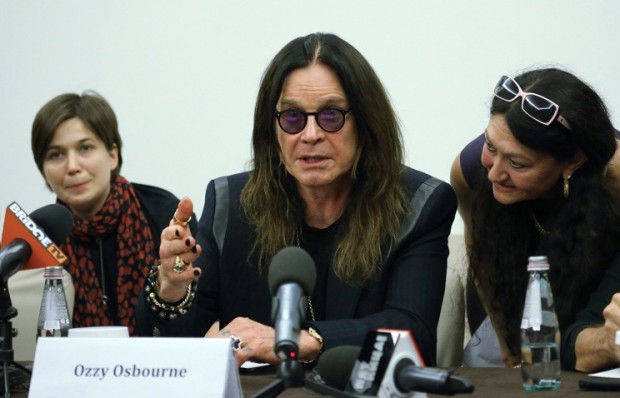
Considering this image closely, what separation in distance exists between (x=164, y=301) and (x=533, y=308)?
896mm

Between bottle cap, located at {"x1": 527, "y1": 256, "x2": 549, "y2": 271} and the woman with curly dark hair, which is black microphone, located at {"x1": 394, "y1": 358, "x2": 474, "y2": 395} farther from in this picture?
the woman with curly dark hair

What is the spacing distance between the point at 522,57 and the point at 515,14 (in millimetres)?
168

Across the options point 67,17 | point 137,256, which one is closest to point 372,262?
point 137,256

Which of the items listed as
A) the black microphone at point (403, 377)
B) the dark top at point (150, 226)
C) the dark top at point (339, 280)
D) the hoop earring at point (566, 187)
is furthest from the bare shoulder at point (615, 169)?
the dark top at point (150, 226)

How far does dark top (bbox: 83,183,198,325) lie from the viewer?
431 cm

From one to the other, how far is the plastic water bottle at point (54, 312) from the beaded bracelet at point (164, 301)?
207 mm

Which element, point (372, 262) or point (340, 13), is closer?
point (372, 262)

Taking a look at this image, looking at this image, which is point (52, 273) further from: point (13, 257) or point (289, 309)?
point (289, 309)

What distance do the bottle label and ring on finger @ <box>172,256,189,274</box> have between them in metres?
0.78

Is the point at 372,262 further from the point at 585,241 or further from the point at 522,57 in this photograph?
the point at 522,57

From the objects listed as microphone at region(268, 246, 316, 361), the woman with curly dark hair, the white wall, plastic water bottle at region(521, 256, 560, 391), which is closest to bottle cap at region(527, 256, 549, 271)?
plastic water bottle at region(521, 256, 560, 391)

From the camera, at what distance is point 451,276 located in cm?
315

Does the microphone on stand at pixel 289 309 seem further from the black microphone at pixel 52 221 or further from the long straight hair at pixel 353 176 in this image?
the long straight hair at pixel 353 176

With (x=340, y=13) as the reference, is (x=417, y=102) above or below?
below
